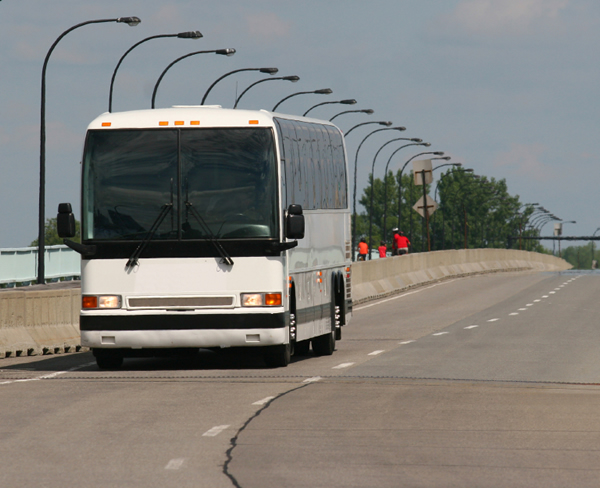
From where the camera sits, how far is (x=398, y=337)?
2373 centimetres

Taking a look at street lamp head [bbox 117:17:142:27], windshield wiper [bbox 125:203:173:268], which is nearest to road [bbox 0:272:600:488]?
windshield wiper [bbox 125:203:173:268]

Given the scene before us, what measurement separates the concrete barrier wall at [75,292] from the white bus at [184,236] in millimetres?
3624

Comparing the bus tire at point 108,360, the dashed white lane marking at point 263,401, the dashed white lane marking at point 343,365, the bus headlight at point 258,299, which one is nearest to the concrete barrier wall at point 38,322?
the bus tire at point 108,360

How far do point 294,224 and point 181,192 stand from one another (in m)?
1.45

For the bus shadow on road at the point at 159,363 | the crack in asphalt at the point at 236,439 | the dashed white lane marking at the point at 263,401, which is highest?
the crack in asphalt at the point at 236,439

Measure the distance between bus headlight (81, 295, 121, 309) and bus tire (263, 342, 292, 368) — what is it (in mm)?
2048

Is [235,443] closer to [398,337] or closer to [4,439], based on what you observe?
[4,439]

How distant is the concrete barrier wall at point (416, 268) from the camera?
40.0 meters

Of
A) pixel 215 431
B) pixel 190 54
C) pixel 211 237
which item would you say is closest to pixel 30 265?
pixel 190 54

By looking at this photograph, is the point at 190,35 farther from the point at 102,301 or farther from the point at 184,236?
the point at 102,301

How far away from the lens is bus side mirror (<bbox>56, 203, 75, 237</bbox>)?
1647 cm

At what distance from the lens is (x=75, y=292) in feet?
71.5

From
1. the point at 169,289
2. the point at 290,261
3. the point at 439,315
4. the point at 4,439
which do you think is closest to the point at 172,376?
the point at 169,289

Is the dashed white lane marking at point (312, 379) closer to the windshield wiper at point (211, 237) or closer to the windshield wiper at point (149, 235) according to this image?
the windshield wiper at point (211, 237)
